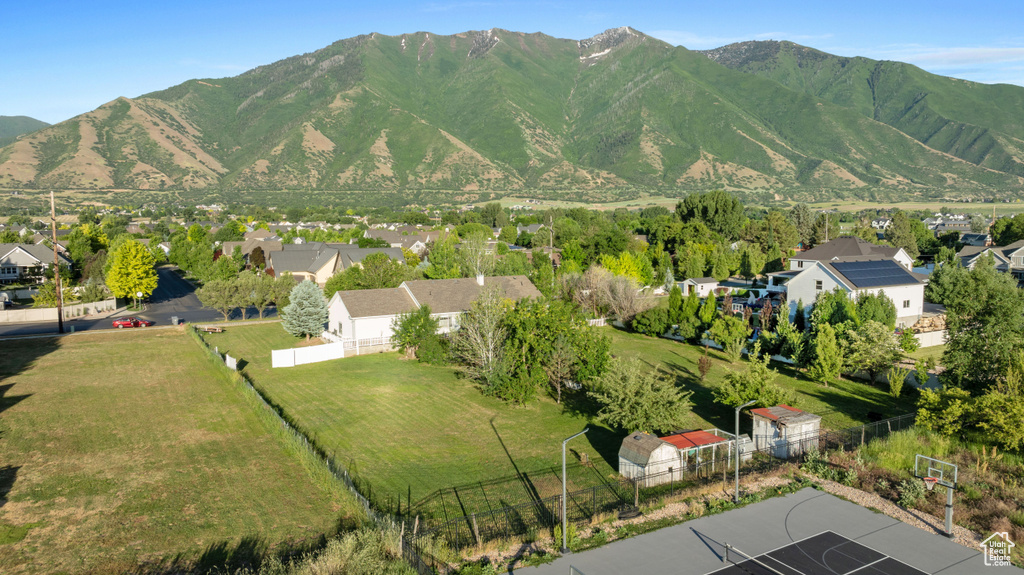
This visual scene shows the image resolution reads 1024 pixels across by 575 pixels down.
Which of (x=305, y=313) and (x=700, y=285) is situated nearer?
(x=305, y=313)

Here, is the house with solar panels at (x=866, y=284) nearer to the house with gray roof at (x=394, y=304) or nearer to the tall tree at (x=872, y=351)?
the tall tree at (x=872, y=351)

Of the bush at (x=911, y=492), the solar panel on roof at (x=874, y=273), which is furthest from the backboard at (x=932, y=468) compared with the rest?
the solar panel on roof at (x=874, y=273)

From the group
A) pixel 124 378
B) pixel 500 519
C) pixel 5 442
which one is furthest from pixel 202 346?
pixel 500 519

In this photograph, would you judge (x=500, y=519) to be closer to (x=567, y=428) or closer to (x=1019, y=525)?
(x=567, y=428)

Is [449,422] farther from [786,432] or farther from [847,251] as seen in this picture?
[847,251]

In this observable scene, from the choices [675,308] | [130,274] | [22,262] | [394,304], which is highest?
[22,262]

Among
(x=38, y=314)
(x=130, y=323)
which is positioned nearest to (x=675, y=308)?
(x=130, y=323)
